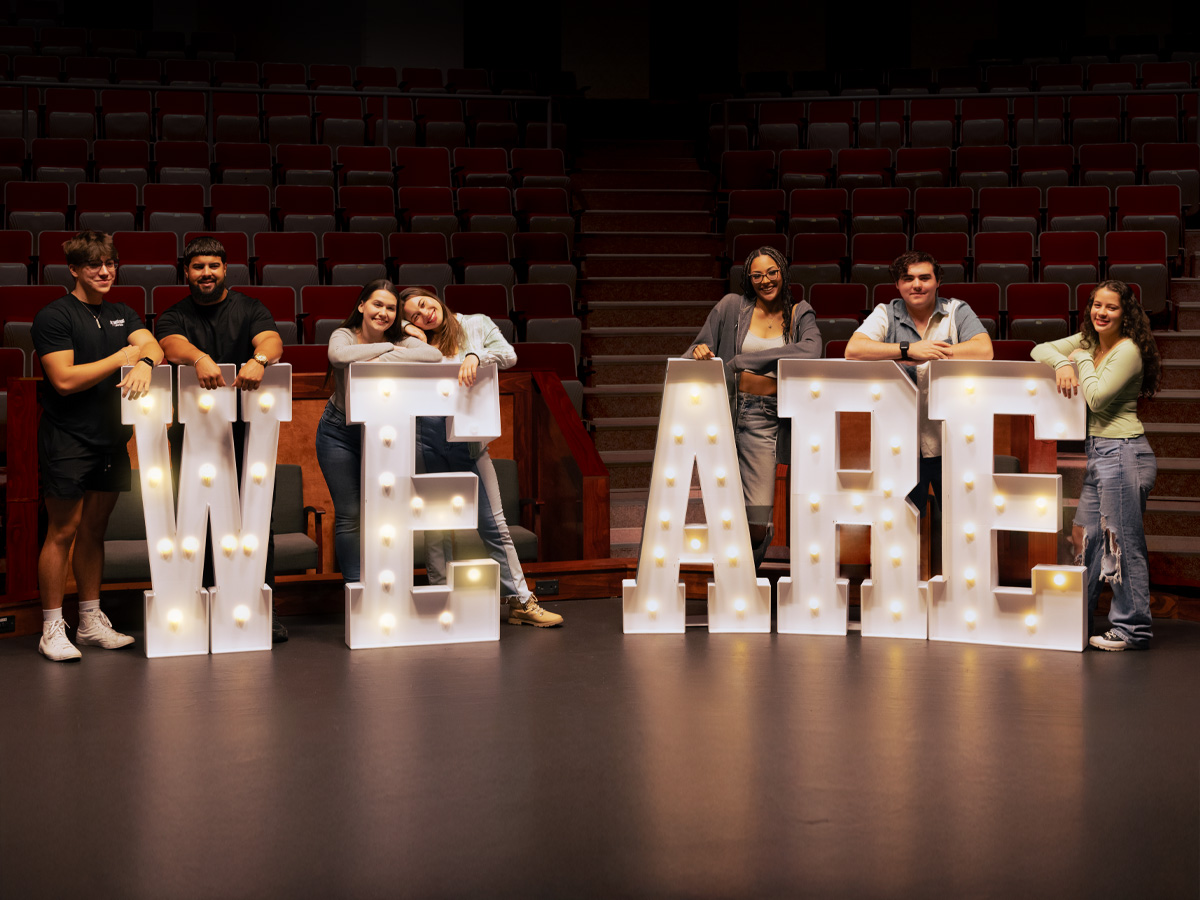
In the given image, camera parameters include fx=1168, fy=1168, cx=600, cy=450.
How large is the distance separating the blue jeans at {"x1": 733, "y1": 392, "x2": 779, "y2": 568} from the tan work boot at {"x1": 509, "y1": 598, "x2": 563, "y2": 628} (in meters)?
0.69

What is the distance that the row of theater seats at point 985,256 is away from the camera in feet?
21.9

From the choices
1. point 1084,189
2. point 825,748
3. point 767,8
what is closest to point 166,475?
point 825,748

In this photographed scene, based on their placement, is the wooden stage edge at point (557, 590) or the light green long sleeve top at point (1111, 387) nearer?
the light green long sleeve top at point (1111, 387)

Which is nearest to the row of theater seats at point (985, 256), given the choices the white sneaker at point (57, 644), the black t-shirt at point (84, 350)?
the black t-shirt at point (84, 350)

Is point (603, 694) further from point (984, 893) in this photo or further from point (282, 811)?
point (984, 893)

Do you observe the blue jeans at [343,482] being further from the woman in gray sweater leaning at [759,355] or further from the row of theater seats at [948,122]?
the row of theater seats at [948,122]

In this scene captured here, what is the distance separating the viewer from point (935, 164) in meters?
8.03

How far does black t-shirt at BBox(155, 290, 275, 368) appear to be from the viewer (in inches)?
137

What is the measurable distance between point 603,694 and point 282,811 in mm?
1003

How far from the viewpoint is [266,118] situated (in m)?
8.56

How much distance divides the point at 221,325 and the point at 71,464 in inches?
22.9

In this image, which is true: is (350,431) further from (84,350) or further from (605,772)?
(605,772)

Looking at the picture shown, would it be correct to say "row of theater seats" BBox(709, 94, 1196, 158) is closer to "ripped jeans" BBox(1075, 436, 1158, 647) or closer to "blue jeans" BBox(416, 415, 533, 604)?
"blue jeans" BBox(416, 415, 533, 604)

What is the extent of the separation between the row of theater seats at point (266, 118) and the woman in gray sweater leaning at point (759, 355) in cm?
501
